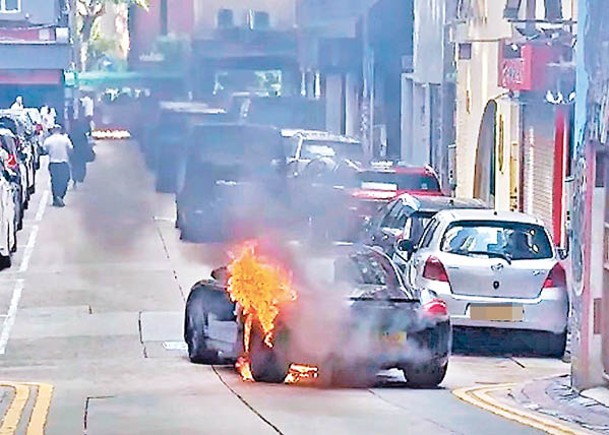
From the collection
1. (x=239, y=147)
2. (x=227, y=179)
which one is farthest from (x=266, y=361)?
(x=239, y=147)

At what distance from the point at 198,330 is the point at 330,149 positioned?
16.6 metres

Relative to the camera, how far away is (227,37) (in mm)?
21766

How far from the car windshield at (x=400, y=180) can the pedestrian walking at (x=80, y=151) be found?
1308 cm

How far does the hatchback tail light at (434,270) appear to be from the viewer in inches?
706

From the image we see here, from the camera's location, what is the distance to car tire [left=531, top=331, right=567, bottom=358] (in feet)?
59.6

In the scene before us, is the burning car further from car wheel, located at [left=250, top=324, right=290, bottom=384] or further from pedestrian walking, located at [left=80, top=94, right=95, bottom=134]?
pedestrian walking, located at [left=80, top=94, right=95, bottom=134]

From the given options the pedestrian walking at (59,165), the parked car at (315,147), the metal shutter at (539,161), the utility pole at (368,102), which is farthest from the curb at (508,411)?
the pedestrian walking at (59,165)

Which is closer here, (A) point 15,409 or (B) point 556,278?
(A) point 15,409

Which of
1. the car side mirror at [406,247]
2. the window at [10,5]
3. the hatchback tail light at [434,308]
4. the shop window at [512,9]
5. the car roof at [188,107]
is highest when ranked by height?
the shop window at [512,9]

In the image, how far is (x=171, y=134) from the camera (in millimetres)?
32281

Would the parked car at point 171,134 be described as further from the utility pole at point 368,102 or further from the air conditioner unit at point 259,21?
the utility pole at point 368,102

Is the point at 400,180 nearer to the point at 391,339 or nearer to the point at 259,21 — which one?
the point at 259,21

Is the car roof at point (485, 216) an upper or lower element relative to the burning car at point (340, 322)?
upper

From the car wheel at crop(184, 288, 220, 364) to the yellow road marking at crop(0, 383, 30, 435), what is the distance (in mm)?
1902
